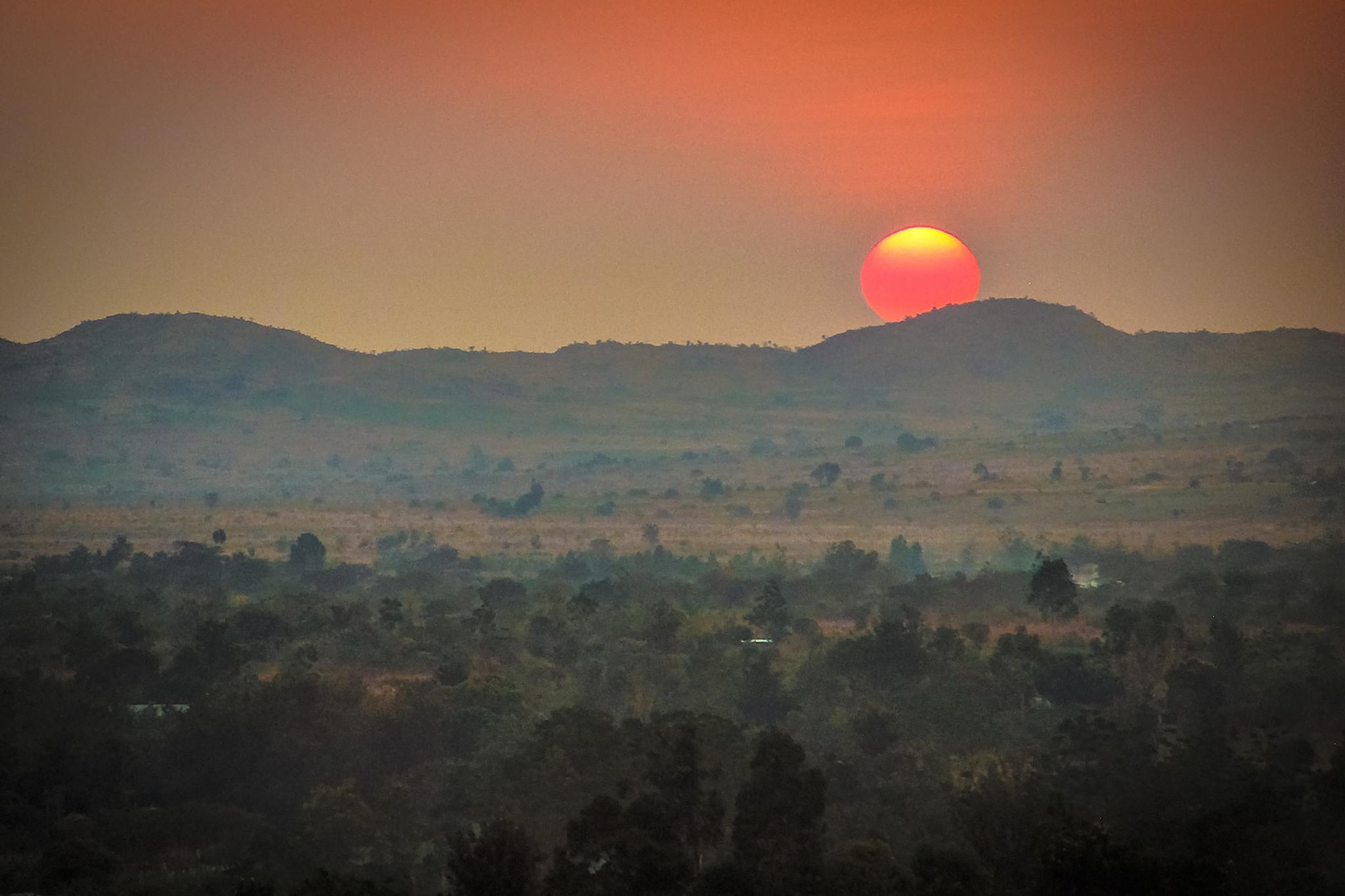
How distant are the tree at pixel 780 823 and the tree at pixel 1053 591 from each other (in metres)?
31.1

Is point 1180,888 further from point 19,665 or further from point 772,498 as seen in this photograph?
point 772,498

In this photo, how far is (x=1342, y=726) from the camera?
43031mm

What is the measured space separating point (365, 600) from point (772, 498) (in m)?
55.0

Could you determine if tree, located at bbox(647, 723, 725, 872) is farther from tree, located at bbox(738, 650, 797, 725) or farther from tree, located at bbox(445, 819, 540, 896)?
tree, located at bbox(738, 650, 797, 725)

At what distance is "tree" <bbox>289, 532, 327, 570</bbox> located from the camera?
9394 centimetres

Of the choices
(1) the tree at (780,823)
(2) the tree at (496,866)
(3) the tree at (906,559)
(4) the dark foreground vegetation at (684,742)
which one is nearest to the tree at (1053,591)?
(4) the dark foreground vegetation at (684,742)

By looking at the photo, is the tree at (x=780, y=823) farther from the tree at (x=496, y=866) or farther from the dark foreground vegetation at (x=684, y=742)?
the tree at (x=496, y=866)

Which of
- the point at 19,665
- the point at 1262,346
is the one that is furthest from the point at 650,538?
the point at 1262,346

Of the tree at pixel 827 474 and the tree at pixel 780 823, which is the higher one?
the tree at pixel 827 474

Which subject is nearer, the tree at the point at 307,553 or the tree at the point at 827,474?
the tree at the point at 307,553

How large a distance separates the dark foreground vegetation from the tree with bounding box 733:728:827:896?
0.21ft

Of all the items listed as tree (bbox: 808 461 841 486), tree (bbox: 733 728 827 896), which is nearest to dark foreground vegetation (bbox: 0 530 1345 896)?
Answer: tree (bbox: 733 728 827 896)

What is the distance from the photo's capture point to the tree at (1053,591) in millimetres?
63156

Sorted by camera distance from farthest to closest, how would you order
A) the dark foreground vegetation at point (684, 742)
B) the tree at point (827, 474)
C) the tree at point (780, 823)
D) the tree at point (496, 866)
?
the tree at point (827, 474), the dark foreground vegetation at point (684, 742), the tree at point (780, 823), the tree at point (496, 866)
